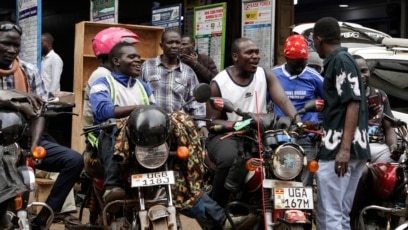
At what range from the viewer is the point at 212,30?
957 cm

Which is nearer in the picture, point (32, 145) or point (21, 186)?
point (21, 186)

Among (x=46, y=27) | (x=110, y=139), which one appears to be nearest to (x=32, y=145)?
(x=110, y=139)

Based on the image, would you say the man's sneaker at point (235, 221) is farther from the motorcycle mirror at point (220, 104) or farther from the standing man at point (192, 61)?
the standing man at point (192, 61)

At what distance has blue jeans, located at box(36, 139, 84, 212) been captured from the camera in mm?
5430

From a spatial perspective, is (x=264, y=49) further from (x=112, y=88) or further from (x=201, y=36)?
(x=112, y=88)

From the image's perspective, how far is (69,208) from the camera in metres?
7.19

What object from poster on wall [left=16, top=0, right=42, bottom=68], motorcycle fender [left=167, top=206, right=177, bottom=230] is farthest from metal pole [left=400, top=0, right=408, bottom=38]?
motorcycle fender [left=167, top=206, right=177, bottom=230]

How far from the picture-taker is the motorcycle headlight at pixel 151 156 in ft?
14.4

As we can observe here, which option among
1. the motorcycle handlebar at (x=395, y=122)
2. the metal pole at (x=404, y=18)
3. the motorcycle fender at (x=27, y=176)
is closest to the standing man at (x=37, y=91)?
the motorcycle fender at (x=27, y=176)

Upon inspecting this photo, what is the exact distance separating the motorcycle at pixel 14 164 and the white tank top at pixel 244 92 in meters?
1.72

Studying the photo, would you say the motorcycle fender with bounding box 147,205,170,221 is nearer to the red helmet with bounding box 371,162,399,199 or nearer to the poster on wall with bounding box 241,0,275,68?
the red helmet with bounding box 371,162,399,199

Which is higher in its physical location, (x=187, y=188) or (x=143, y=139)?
(x=143, y=139)

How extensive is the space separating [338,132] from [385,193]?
0.93 meters

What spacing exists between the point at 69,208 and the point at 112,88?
2422 millimetres
